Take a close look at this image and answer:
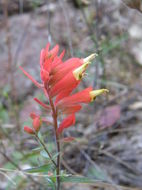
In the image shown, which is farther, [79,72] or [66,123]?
[66,123]

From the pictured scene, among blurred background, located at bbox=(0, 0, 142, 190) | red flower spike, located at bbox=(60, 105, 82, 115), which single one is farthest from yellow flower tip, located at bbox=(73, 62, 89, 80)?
blurred background, located at bbox=(0, 0, 142, 190)

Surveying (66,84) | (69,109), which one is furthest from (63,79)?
(69,109)

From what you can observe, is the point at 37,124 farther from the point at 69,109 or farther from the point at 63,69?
the point at 63,69

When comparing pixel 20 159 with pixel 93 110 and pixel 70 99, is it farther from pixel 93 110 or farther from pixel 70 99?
pixel 70 99

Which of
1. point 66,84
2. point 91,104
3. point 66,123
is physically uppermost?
point 66,84

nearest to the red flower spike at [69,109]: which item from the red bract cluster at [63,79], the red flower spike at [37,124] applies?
the red bract cluster at [63,79]

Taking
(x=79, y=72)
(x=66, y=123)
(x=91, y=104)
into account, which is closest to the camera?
(x=79, y=72)

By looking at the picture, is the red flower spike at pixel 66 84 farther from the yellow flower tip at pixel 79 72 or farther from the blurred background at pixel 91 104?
the blurred background at pixel 91 104

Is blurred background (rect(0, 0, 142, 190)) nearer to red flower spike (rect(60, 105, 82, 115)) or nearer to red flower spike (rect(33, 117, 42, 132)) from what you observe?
red flower spike (rect(33, 117, 42, 132))

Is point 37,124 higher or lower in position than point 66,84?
lower
